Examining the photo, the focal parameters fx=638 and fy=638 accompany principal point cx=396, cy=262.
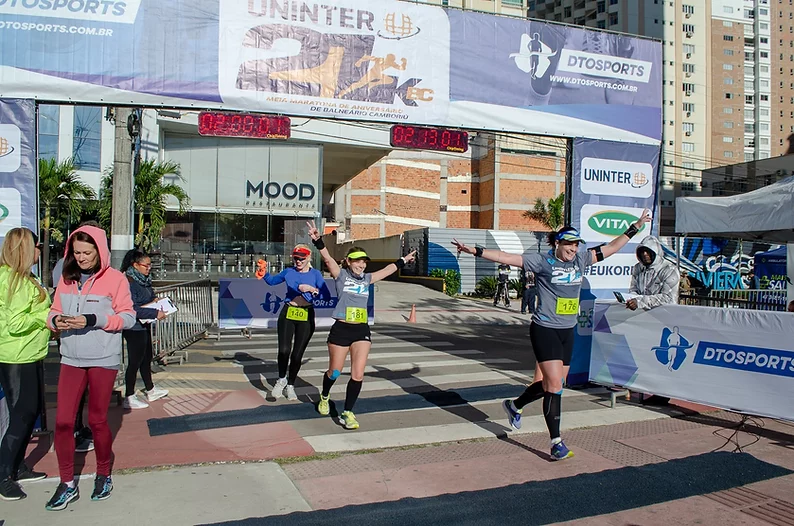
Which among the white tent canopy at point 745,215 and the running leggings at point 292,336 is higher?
the white tent canopy at point 745,215

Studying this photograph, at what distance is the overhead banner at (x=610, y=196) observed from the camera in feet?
32.4

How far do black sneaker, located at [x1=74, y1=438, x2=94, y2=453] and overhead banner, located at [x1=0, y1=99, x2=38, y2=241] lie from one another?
9.39 ft

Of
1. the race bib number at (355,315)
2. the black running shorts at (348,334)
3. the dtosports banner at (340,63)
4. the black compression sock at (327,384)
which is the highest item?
the dtosports banner at (340,63)

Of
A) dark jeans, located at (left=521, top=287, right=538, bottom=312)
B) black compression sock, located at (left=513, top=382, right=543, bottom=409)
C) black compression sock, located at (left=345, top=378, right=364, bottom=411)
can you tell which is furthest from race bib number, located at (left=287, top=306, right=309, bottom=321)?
dark jeans, located at (left=521, top=287, right=538, bottom=312)

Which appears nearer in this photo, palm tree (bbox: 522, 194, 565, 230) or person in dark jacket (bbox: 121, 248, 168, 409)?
person in dark jacket (bbox: 121, 248, 168, 409)

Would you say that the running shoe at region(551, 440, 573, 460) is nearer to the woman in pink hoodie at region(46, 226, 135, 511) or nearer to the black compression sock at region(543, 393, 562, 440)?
the black compression sock at region(543, 393, 562, 440)

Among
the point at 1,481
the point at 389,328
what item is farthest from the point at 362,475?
the point at 389,328

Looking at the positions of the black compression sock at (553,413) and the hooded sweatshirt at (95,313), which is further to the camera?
the black compression sock at (553,413)

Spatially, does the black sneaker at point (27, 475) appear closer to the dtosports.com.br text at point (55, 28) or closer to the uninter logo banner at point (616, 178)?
the dtosports.com.br text at point (55, 28)

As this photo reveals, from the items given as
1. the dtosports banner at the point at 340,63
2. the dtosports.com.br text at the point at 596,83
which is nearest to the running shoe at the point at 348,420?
the dtosports banner at the point at 340,63

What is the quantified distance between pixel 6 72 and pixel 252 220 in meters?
21.1

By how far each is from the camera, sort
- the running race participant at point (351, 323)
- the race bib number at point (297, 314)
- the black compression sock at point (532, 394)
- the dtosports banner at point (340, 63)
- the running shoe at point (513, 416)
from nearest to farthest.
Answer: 1. the black compression sock at point (532, 394)
2. the running shoe at point (513, 416)
3. the running race participant at point (351, 323)
4. the race bib number at point (297, 314)
5. the dtosports banner at point (340, 63)

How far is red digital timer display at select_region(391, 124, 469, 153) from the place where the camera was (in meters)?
9.45

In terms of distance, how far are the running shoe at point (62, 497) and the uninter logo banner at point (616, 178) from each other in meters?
8.00
